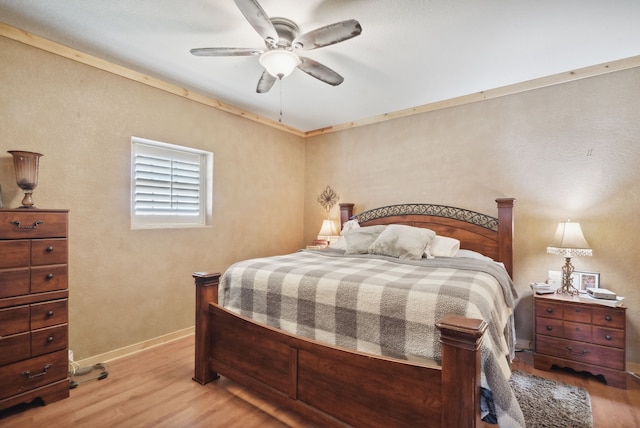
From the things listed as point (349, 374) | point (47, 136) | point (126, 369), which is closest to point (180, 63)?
point (47, 136)

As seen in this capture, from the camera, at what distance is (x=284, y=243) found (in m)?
4.29

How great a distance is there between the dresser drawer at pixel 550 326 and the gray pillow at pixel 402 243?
1.08 m

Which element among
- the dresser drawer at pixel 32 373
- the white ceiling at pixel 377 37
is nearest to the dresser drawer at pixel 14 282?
the dresser drawer at pixel 32 373

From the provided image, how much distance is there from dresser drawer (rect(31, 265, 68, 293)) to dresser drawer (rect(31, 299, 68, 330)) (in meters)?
0.09

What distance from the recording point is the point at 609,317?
222 centimetres

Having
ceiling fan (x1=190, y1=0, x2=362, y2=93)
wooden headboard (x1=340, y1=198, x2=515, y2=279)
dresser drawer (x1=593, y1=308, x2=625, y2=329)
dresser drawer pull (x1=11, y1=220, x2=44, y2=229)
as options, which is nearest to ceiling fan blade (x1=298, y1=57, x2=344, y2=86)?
ceiling fan (x1=190, y1=0, x2=362, y2=93)

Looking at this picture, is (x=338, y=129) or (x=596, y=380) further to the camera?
(x=338, y=129)

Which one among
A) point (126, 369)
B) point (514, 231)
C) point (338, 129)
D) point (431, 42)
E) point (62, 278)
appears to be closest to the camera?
point (62, 278)

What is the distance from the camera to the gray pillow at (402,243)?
8.47 feet

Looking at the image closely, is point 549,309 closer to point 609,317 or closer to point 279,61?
point 609,317

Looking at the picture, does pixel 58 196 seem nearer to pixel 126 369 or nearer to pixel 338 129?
pixel 126 369

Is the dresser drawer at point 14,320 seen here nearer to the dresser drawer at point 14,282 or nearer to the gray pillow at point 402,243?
the dresser drawer at point 14,282

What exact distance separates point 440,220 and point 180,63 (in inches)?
118

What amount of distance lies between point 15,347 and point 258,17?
244 centimetres
